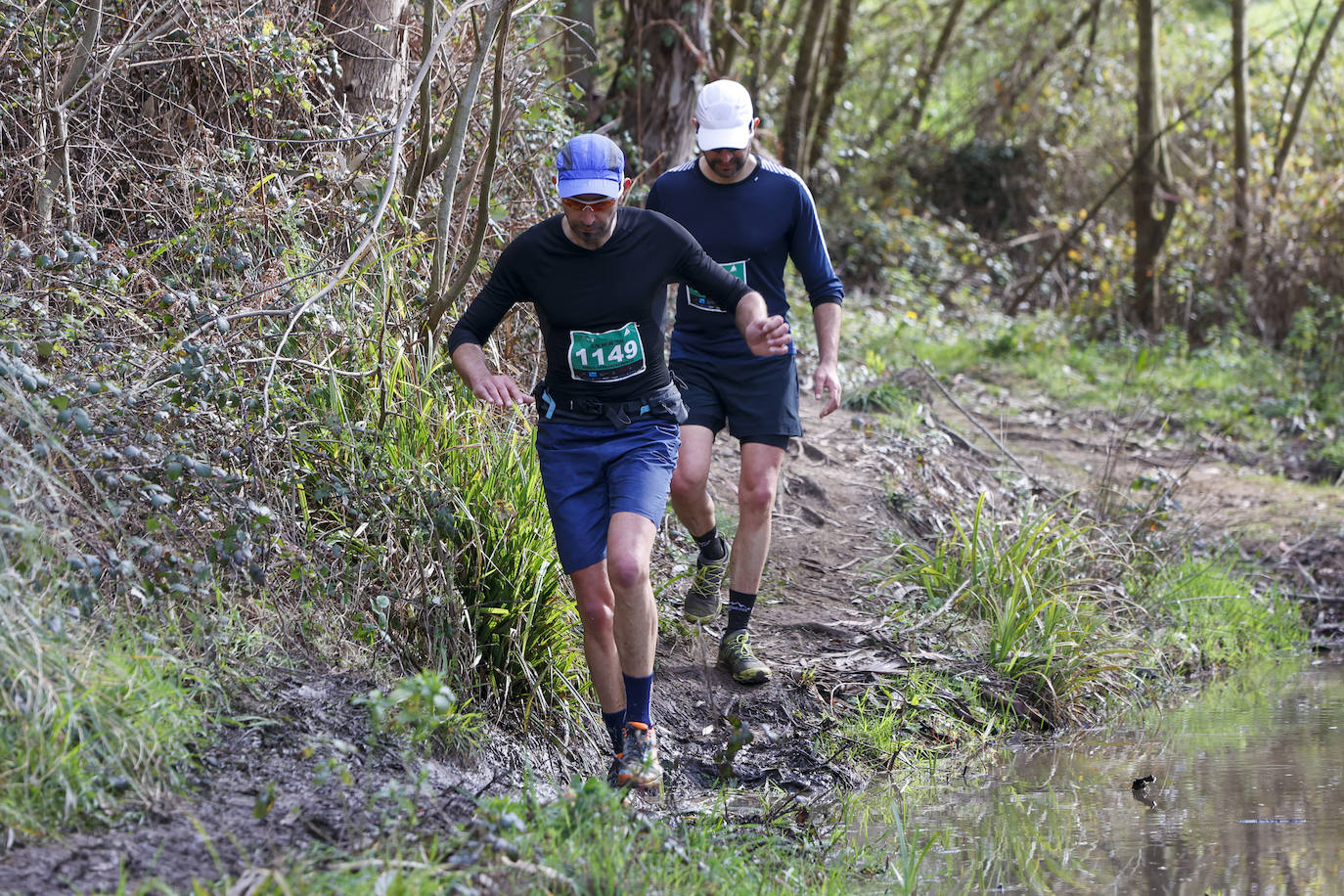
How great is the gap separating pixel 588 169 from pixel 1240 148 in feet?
40.2

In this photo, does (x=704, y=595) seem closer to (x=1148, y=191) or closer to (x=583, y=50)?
(x=583, y=50)

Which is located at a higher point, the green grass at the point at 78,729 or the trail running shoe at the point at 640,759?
the green grass at the point at 78,729

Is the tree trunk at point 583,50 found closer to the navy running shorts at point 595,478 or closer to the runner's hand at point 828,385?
the runner's hand at point 828,385

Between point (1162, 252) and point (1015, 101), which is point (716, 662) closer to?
point (1162, 252)

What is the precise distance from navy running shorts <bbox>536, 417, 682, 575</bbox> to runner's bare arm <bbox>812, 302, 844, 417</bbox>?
0.75 m

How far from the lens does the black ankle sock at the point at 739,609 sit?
5629mm

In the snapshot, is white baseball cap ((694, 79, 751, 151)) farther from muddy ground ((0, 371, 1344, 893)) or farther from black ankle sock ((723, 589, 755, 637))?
muddy ground ((0, 371, 1344, 893))

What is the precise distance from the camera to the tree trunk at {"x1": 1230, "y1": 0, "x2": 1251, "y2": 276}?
1401 centimetres

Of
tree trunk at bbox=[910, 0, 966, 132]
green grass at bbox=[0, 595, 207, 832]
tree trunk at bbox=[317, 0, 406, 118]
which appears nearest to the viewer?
green grass at bbox=[0, 595, 207, 832]

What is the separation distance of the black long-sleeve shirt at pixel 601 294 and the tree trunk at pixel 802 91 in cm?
1034

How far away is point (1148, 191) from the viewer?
14.4 meters

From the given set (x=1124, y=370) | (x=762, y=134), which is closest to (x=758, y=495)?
(x=762, y=134)

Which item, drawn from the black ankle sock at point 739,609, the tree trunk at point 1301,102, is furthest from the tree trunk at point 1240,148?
the black ankle sock at point 739,609

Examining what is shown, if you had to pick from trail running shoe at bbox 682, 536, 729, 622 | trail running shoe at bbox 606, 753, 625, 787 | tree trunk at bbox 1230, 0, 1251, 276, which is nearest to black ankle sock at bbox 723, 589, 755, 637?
trail running shoe at bbox 682, 536, 729, 622
